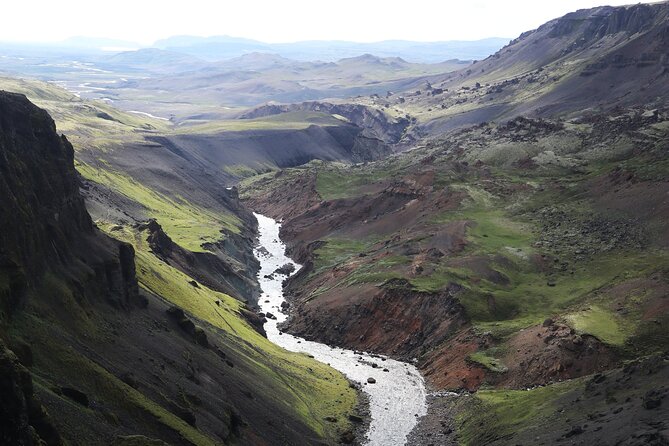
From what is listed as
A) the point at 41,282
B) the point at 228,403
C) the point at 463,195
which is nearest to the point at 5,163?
the point at 41,282

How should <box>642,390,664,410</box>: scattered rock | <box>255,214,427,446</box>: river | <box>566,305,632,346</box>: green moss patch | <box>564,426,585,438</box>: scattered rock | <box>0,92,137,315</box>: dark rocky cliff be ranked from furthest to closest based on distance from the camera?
1. <box>566,305,632,346</box>: green moss patch
2. <box>255,214,427,446</box>: river
3. <box>564,426,585,438</box>: scattered rock
4. <box>642,390,664,410</box>: scattered rock
5. <box>0,92,137,315</box>: dark rocky cliff

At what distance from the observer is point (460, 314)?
421ft

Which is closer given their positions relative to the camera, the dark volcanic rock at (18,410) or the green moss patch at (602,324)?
the dark volcanic rock at (18,410)

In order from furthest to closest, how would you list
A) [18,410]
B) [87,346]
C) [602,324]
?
[602,324], [87,346], [18,410]

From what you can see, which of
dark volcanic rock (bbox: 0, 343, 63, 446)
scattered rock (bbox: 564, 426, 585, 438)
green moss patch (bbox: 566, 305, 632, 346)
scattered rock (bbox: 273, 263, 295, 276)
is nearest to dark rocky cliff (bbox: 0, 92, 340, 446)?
dark volcanic rock (bbox: 0, 343, 63, 446)

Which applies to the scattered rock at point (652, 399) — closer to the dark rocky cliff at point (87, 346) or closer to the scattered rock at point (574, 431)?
the scattered rock at point (574, 431)

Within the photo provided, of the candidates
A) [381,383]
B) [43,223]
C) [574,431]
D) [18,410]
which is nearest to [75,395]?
[18,410]

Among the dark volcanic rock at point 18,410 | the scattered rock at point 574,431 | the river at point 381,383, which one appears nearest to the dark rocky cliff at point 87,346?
the dark volcanic rock at point 18,410

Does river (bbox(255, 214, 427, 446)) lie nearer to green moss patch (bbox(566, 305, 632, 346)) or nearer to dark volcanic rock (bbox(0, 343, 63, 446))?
green moss patch (bbox(566, 305, 632, 346))

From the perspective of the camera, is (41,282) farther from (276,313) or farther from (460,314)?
(276,313)

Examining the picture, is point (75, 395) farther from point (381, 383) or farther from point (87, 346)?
point (381, 383)

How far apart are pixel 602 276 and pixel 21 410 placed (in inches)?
4431

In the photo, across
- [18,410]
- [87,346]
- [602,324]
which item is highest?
[18,410]

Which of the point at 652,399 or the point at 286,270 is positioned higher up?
the point at 652,399
